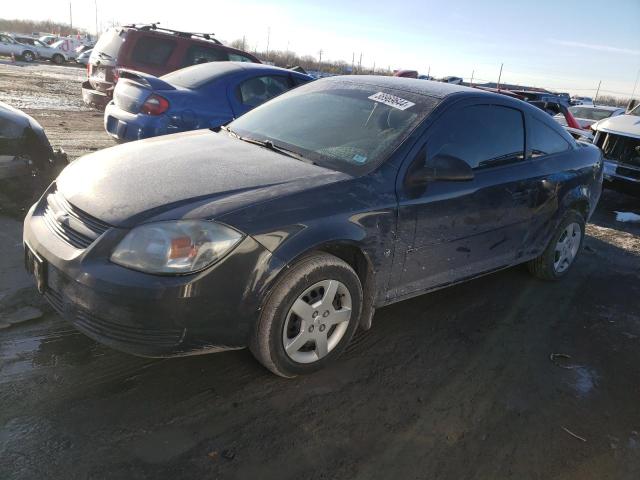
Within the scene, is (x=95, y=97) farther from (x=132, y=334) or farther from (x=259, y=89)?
(x=132, y=334)

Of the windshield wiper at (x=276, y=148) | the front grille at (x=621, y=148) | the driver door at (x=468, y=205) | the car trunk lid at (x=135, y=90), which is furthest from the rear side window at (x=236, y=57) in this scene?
the driver door at (x=468, y=205)

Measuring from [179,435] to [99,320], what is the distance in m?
0.66

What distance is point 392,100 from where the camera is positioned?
3545 mm

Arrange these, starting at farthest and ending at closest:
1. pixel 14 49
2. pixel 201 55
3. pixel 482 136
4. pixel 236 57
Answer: pixel 14 49
pixel 236 57
pixel 201 55
pixel 482 136

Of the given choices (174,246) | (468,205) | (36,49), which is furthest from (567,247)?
(36,49)

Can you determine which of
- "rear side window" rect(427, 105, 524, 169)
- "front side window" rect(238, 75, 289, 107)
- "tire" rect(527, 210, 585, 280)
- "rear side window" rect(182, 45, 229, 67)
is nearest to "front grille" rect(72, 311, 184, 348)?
"rear side window" rect(427, 105, 524, 169)

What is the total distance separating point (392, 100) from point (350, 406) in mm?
2072

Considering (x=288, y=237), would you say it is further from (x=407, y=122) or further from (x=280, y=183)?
(x=407, y=122)

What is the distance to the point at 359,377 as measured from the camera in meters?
2.98

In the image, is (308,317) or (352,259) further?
(352,259)

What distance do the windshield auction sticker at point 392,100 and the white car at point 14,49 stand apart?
34502mm

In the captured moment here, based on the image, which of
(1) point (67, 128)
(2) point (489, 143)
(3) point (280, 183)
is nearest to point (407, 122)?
(2) point (489, 143)

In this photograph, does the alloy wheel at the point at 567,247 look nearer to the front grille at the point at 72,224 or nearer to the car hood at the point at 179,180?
the car hood at the point at 179,180

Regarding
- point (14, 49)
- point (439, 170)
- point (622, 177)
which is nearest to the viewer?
point (439, 170)
